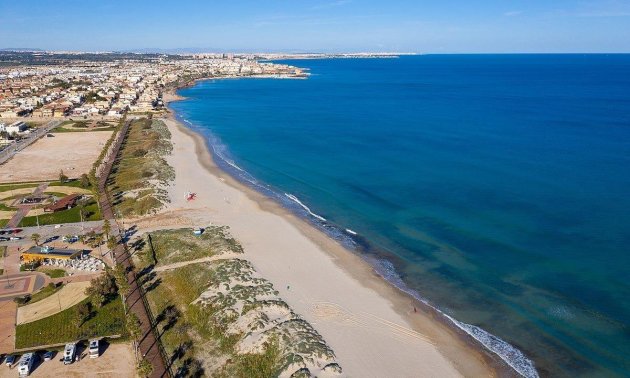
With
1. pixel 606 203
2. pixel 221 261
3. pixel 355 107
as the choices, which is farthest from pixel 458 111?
pixel 221 261

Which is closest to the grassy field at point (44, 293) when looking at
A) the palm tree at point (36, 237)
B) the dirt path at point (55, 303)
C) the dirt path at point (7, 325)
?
the dirt path at point (55, 303)

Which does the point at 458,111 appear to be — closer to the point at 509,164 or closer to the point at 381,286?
the point at 509,164

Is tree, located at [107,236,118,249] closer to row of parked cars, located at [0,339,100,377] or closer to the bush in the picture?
row of parked cars, located at [0,339,100,377]

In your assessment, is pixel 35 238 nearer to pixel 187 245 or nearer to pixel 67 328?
pixel 187 245

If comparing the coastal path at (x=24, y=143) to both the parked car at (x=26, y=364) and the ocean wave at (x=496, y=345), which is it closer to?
the parked car at (x=26, y=364)

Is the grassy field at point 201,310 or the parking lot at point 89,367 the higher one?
the grassy field at point 201,310

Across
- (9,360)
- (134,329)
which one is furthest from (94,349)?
(9,360)

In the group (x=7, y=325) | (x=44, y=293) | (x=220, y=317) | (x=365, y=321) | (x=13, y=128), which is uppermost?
(x=13, y=128)

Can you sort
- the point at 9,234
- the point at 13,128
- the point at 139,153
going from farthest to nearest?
the point at 13,128
the point at 139,153
the point at 9,234
